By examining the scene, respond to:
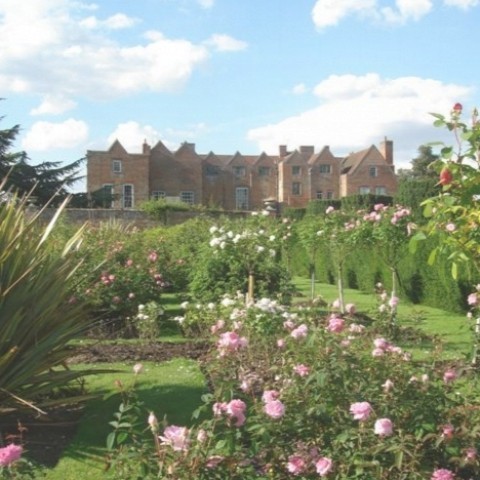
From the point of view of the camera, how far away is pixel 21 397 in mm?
4734

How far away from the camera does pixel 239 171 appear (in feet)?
202

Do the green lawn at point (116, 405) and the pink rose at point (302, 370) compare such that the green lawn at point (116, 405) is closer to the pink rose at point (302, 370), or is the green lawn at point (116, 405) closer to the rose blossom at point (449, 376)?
the pink rose at point (302, 370)

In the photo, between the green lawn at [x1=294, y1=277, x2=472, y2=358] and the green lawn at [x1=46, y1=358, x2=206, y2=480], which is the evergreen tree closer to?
the green lawn at [x1=294, y1=277, x2=472, y2=358]

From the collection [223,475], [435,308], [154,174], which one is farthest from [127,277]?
[154,174]

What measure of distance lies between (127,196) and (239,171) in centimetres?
1096

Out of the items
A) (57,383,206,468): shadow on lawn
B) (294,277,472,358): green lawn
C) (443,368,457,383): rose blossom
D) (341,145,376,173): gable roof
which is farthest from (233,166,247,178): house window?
(443,368,457,383): rose blossom

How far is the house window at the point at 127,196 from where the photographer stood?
2183 inches

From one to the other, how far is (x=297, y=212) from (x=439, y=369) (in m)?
33.2

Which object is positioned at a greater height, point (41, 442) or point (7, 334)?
point (7, 334)

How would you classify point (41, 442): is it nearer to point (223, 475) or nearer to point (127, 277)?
point (223, 475)

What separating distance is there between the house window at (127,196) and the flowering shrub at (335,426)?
174ft

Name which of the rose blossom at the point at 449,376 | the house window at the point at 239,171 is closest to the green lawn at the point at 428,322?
the rose blossom at the point at 449,376

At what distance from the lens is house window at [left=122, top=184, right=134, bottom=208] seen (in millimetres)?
55438

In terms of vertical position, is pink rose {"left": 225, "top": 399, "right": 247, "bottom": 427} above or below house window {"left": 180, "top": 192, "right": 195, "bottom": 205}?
below
